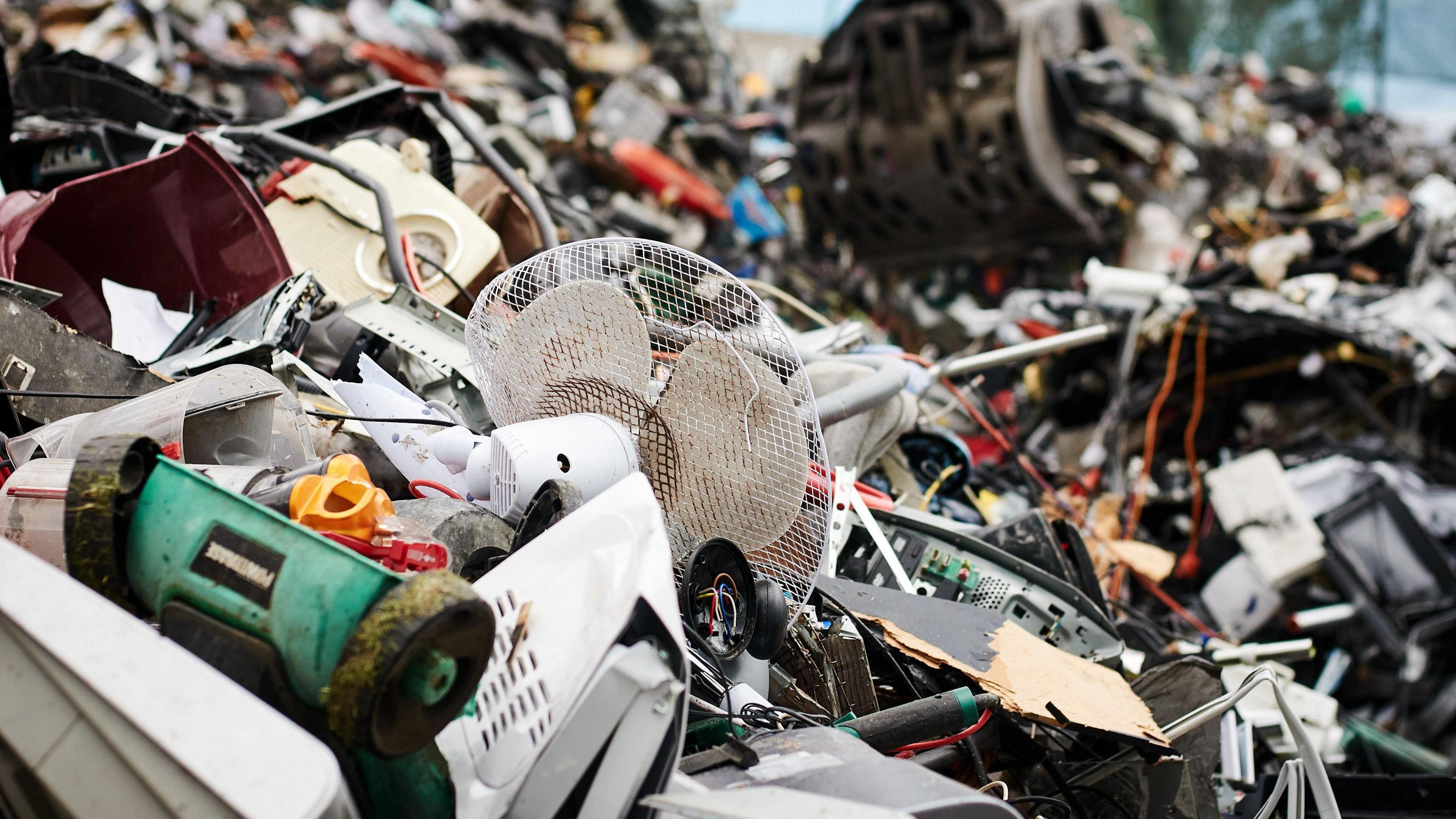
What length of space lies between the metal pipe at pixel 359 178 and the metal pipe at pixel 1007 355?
148 cm

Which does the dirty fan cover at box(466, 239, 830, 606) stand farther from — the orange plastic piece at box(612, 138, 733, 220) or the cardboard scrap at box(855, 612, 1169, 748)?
the orange plastic piece at box(612, 138, 733, 220)

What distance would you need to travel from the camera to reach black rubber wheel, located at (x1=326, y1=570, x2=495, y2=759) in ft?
2.80

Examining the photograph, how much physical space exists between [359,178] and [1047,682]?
6.56 ft

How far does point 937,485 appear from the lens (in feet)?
7.89

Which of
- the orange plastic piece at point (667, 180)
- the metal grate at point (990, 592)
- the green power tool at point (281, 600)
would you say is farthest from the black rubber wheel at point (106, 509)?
the orange plastic piece at point (667, 180)

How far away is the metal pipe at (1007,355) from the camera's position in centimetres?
286

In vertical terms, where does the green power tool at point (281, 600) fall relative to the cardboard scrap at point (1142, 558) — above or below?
above

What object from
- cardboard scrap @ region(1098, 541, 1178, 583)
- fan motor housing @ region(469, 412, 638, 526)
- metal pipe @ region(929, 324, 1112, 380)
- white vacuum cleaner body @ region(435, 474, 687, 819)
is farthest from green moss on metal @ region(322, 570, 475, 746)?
cardboard scrap @ region(1098, 541, 1178, 583)

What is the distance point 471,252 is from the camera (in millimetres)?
2543

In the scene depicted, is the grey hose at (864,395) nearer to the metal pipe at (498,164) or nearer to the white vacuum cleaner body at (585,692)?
the white vacuum cleaner body at (585,692)

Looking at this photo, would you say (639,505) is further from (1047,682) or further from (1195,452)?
(1195,452)

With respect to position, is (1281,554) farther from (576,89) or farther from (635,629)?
(576,89)

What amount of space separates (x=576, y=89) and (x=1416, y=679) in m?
7.14

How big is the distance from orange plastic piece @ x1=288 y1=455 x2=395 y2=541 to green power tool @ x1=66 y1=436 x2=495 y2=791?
132 millimetres
